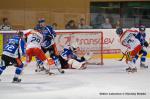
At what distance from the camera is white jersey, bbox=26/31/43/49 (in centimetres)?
1249

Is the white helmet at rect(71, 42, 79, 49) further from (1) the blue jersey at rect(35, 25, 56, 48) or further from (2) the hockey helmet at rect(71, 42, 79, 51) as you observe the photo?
(1) the blue jersey at rect(35, 25, 56, 48)

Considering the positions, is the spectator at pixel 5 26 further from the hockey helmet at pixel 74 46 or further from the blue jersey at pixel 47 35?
the blue jersey at pixel 47 35

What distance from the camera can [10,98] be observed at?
993 cm

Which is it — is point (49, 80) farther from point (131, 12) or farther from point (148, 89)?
point (131, 12)

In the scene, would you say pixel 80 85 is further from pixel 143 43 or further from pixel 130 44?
pixel 143 43

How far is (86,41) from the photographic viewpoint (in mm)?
16141

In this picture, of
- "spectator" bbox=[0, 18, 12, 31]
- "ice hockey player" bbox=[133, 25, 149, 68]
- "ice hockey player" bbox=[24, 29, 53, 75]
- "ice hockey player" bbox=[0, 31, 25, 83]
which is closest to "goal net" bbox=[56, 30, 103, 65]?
"ice hockey player" bbox=[133, 25, 149, 68]

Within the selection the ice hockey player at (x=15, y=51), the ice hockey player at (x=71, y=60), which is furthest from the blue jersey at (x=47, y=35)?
the ice hockey player at (x=15, y=51)

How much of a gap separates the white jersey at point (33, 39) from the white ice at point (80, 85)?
2.46 feet

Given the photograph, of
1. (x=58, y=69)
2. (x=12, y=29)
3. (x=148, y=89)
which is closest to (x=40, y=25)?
(x=58, y=69)

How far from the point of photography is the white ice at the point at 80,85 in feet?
33.7

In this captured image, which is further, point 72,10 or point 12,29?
point 72,10

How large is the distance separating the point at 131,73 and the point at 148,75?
48cm

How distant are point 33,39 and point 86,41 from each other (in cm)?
385
